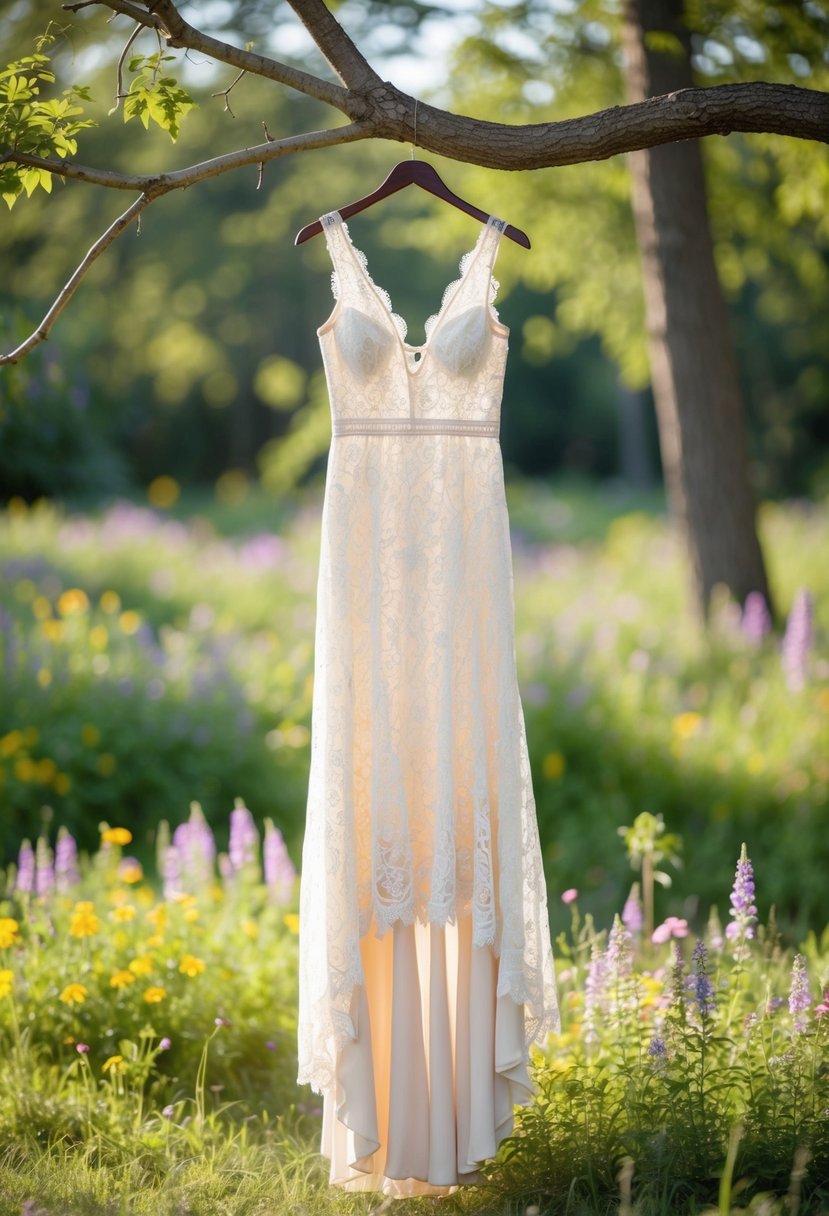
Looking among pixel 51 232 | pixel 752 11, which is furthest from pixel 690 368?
pixel 51 232

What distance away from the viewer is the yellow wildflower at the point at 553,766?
17.7ft

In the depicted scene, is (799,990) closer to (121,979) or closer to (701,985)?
(701,985)

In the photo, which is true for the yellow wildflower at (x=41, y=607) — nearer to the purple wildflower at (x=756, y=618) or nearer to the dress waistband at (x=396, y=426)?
the purple wildflower at (x=756, y=618)

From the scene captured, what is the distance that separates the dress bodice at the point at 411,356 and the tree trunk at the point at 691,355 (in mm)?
3967

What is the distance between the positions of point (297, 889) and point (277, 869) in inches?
24.4

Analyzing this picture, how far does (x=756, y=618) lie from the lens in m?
6.09

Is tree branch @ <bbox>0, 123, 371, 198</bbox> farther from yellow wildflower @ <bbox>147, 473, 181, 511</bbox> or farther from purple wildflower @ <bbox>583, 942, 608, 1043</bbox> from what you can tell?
yellow wildflower @ <bbox>147, 473, 181, 511</bbox>

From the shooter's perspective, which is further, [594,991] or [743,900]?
[594,991]

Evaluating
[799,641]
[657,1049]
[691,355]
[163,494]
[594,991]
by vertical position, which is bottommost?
[657,1049]

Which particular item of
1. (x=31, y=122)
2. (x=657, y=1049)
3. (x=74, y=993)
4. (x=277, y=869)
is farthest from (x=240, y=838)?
(x=31, y=122)

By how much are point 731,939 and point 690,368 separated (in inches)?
159

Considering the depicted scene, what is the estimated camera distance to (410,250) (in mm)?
24250

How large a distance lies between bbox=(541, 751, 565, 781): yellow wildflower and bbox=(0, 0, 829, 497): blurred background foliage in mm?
2856

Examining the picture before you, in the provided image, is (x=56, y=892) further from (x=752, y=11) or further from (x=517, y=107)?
(x=517, y=107)
